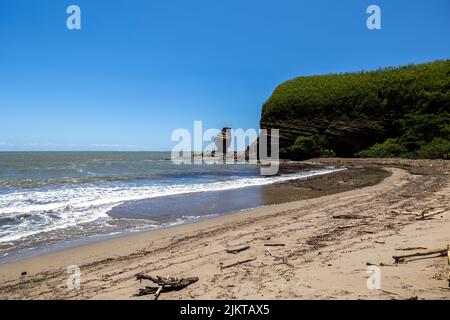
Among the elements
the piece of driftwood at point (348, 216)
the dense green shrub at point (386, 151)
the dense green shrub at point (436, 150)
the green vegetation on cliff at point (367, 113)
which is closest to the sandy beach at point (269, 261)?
the piece of driftwood at point (348, 216)

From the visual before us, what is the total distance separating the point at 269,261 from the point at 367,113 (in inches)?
1970

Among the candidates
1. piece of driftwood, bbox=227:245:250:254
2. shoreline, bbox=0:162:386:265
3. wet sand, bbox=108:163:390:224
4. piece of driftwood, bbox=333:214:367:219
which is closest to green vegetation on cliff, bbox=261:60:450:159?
wet sand, bbox=108:163:390:224

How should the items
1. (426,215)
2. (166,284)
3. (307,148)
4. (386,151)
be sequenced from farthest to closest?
(307,148), (386,151), (426,215), (166,284)

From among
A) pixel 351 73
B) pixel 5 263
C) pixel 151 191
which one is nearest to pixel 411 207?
pixel 5 263

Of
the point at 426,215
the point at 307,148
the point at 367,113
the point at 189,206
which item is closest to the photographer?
the point at 426,215

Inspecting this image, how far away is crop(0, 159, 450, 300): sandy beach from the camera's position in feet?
13.8

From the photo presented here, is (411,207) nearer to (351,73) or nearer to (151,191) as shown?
(151,191)

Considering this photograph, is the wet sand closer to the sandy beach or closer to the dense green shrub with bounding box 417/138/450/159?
the sandy beach

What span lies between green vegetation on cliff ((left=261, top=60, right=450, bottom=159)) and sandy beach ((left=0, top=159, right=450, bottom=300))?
35.9 metres

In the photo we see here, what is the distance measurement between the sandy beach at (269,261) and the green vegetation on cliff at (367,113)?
118ft

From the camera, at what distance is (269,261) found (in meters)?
5.58

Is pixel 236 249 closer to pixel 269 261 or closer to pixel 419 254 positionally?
pixel 269 261

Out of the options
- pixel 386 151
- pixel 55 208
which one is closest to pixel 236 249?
pixel 55 208

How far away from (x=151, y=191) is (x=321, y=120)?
42.4 m
